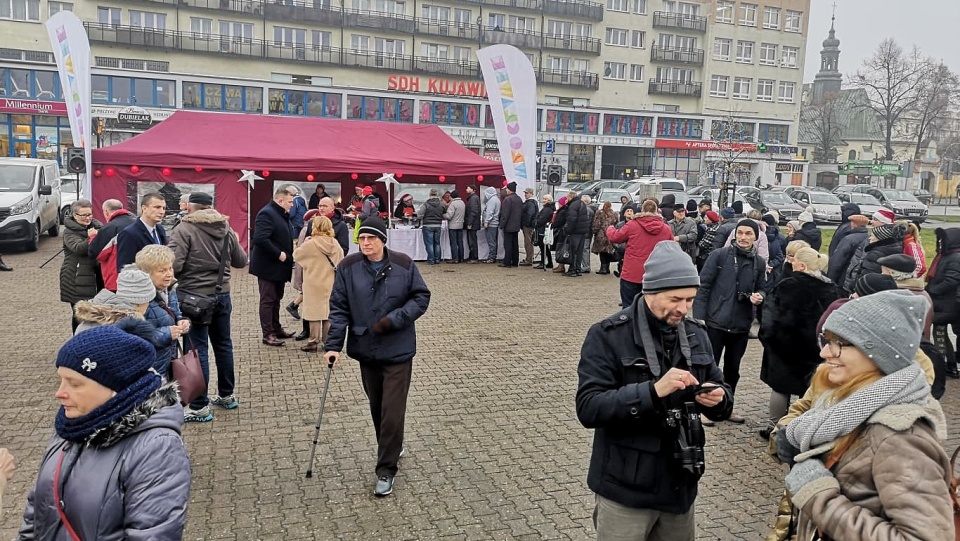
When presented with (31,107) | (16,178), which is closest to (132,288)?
(16,178)

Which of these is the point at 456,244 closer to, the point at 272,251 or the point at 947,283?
the point at 272,251

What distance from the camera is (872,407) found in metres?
2.17

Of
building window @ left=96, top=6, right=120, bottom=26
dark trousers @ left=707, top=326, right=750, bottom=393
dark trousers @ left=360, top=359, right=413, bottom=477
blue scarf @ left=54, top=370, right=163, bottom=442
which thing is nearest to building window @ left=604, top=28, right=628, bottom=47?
building window @ left=96, top=6, right=120, bottom=26

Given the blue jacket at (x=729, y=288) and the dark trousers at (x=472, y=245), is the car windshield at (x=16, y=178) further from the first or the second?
the blue jacket at (x=729, y=288)

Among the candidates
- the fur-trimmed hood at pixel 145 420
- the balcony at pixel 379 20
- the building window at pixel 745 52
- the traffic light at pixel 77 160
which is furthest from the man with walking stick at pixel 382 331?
the building window at pixel 745 52

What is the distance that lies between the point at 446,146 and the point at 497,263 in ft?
12.7

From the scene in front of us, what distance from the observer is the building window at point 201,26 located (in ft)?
142

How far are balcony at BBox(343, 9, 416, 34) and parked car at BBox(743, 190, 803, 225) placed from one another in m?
26.7

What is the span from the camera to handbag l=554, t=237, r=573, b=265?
15.6 meters

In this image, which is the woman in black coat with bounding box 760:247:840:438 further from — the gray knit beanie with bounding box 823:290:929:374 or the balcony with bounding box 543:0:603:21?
the balcony with bounding box 543:0:603:21

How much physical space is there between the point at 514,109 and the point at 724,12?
45.8 metres

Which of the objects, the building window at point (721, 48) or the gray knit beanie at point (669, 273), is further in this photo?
the building window at point (721, 48)

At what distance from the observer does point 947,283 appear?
25.1 ft

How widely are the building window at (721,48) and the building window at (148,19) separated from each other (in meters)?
40.5
